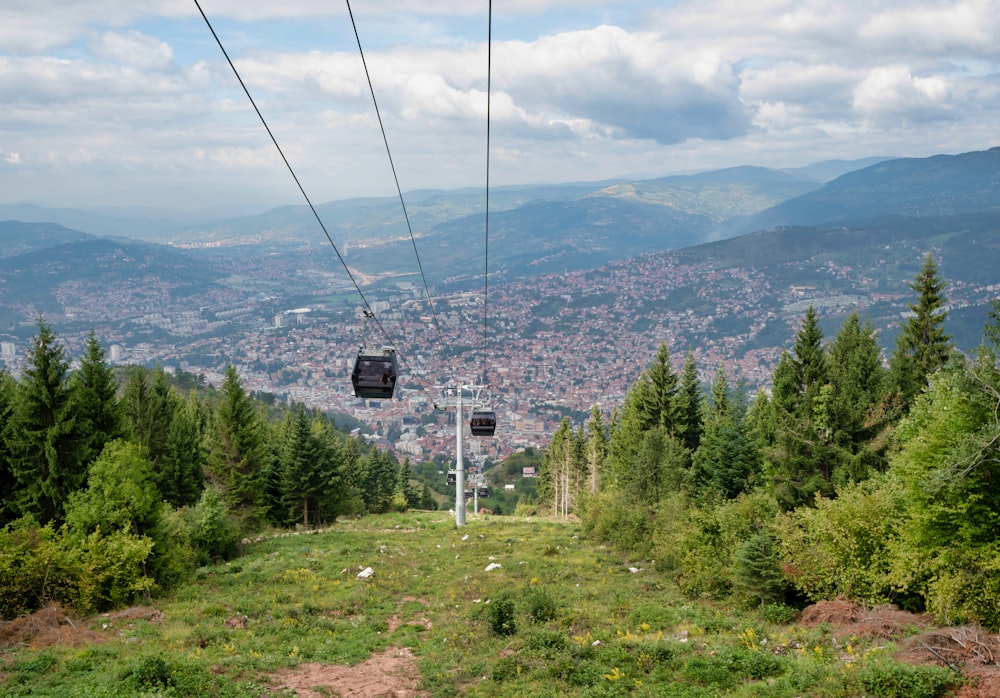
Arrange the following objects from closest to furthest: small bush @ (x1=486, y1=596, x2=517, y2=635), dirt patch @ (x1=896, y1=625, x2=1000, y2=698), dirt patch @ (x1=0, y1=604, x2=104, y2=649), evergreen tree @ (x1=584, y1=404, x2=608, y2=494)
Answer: dirt patch @ (x1=896, y1=625, x2=1000, y2=698) < small bush @ (x1=486, y1=596, x2=517, y2=635) < dirt patch @ (x1=0, y1=604, x2=104, y2=649) < evergreen tree @ (x1=584, y1=404, x2=608, y2=494)

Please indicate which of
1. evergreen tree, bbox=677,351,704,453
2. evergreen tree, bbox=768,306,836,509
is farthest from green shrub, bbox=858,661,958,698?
evergreen tree, bbox=677,351,704,453

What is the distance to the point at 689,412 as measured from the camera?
4588 cm

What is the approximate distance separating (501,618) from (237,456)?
1160 inches

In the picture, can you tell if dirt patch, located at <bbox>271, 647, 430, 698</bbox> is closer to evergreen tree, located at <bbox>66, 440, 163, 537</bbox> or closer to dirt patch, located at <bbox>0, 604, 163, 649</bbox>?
dirt patch, located at <bbox>0, 604, 163, 649</bbox>

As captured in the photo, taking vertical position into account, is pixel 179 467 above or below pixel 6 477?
below

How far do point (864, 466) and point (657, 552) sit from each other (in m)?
8.48

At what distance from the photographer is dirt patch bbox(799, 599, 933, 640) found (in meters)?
15.9

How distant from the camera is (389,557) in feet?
98.5

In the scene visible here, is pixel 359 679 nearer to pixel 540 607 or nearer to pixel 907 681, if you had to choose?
pixel 540 607

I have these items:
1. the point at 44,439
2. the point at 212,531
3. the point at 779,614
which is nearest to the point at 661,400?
the point at 779,614

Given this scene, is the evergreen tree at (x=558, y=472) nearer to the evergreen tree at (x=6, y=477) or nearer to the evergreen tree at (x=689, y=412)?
the evergreen tree at (x=689, y=412)

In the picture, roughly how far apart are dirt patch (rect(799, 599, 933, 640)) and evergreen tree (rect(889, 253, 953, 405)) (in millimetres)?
19552

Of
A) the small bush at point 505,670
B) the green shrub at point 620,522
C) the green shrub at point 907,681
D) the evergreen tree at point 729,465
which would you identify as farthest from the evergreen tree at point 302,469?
the green shrub at point 907,681

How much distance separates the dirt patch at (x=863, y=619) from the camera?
1590 centimetres
